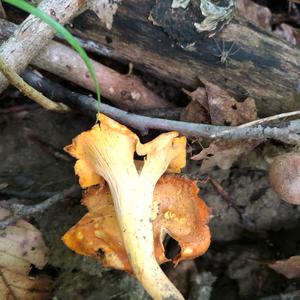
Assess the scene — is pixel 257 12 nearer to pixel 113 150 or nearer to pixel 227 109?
pixel 227 109

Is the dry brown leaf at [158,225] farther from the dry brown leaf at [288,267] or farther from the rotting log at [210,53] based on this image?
the rotting log at [210,53]

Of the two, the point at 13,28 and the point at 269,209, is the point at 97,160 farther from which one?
the point at 269,209

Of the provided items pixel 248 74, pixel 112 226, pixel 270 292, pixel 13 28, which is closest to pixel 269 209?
pixel 270 292

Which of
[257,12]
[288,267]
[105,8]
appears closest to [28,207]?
[105,8]

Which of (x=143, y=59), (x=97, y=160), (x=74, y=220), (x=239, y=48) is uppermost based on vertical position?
(x=239, y=48)

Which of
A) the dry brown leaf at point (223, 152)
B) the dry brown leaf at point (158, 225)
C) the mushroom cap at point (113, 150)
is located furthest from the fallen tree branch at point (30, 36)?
the dry brown leaf at point (223, 152)

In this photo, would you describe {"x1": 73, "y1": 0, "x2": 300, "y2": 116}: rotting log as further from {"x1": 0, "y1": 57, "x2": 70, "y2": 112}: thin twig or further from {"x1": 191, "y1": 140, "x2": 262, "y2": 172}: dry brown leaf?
{"x1": 0, "y1": 57, "x2": 70, "y2": 112}: thin twig

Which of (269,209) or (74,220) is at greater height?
(269,209)
